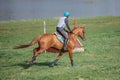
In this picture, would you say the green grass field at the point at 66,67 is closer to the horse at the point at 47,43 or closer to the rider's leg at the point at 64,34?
the horse at the point at 47,43

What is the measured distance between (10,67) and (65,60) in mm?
3400

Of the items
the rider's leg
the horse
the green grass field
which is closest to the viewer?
the green grass field

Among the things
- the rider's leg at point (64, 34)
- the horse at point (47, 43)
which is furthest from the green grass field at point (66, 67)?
the rider's leg at point (64, 34)

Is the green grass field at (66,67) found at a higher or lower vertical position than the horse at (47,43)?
lower

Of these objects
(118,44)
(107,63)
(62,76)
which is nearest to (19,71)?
(62,76)

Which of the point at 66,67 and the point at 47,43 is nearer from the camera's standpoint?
the point at 47,43

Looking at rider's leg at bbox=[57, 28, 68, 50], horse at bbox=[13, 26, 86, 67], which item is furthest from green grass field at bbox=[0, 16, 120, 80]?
rider's leg at bbox=[57, 28, 68, 50]

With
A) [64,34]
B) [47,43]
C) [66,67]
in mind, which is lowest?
[66,67]

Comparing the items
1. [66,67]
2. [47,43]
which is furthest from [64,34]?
[66,67]

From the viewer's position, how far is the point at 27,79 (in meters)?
11.7

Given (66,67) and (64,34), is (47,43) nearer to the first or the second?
(64,34)

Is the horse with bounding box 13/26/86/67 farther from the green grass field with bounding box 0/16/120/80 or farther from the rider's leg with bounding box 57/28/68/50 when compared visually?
the green grass field with bounding box 0/16/120/80

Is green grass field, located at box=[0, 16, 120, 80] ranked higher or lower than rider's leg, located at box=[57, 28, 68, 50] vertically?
lower

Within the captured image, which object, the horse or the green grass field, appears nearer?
the green grass field
